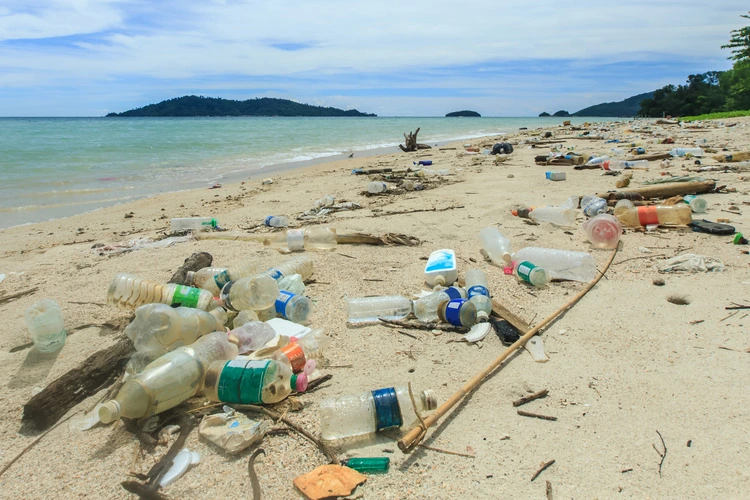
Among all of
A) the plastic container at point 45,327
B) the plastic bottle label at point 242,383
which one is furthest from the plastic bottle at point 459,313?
the plastic container at point 45,327

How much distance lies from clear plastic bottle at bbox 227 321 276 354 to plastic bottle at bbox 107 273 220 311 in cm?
44

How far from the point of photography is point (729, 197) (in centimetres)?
453

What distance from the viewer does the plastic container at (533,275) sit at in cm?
282

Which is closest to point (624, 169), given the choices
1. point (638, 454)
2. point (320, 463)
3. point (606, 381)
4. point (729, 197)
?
point (729, 197)

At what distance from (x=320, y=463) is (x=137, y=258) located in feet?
9.72

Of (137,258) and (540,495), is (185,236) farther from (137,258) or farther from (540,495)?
(540,495)

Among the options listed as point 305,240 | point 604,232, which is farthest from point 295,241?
point 604,232

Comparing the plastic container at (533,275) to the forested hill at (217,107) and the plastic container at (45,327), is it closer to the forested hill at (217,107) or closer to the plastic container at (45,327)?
the plastic container at (45,327)

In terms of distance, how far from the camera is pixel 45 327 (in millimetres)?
2441

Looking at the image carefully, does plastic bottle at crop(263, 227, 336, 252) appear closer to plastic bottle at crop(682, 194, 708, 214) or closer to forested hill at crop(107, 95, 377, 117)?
plastic bottle at crop(682, 194, 708, 214)

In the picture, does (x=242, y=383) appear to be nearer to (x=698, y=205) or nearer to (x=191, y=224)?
(x=191, y=224)

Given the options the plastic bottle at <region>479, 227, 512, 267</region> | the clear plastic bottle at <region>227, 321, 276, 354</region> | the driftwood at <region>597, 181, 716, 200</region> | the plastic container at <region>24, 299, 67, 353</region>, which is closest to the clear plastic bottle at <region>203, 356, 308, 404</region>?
the clear plastic bottle at <region>227, 321, 276, 354</region>

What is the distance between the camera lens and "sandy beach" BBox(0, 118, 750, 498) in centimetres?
143

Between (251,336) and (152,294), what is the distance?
3.09 feet
